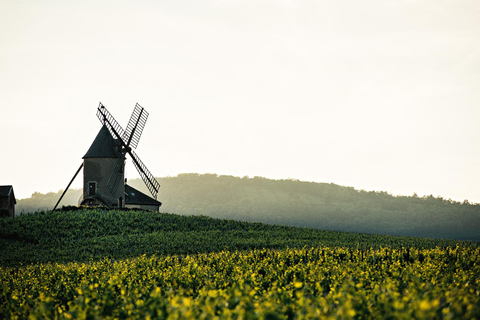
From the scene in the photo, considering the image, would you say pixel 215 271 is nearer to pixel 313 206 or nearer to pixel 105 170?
pixel 105 170

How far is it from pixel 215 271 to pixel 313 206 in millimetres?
136095

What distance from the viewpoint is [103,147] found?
49969mm

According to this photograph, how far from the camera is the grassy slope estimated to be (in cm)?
3369

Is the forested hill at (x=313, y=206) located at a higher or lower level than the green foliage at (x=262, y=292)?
higher

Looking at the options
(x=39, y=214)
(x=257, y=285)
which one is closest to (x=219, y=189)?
(x=39, y=214)

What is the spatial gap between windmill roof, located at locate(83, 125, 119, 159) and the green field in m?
6.69

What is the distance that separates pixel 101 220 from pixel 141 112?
56.9 ft

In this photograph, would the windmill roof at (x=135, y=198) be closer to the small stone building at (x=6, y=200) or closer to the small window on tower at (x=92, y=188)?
the small window on tower at (x=92, y=188)

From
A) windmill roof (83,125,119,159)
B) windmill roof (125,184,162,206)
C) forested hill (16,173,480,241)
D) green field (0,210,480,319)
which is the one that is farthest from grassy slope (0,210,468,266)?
forested hill (16,173,480,241)

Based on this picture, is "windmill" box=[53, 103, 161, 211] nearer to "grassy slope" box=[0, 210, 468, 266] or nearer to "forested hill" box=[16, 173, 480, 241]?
"grassy slope" box=[0, 210, 468, 266]

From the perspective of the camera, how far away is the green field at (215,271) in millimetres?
8938

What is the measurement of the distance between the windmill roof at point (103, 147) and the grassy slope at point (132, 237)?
6617 millimetres

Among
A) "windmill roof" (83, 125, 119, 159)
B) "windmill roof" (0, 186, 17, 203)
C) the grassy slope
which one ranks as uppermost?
"windmill roof" (83, 125, 119, 159)

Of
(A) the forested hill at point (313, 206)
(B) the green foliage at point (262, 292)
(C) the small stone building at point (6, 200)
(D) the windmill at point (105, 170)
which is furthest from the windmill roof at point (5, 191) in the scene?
(A) the forested hill at point (313, 206)
